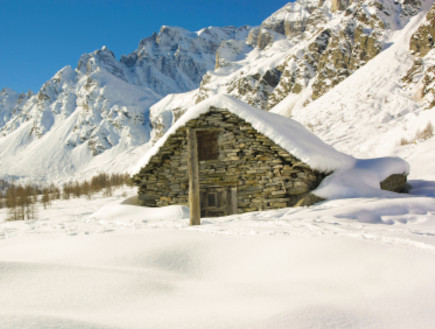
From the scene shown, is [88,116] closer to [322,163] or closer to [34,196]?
[34,196]

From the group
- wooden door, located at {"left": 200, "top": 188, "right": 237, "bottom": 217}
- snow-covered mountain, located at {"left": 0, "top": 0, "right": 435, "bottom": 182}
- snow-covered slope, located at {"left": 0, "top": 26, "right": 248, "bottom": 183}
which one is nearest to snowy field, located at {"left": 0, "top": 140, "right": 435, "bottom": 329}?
wooden door, located at {"left": 200, "top": 188, "right": 237, "bottom": 217}

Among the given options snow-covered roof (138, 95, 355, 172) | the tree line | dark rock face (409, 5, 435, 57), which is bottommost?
the tree line

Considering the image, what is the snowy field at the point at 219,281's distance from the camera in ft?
6.48

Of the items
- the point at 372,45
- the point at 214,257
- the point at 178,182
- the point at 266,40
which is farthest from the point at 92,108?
the point at 214,257

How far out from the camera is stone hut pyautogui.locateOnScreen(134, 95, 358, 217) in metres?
9.65

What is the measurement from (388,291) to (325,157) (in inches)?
313

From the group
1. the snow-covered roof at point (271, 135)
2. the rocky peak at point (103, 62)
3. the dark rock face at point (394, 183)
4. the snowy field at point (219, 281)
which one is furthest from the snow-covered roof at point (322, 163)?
the rocky peak at point (103, 62)

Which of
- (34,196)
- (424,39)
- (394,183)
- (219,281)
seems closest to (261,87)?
(424,39)

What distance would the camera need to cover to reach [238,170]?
1028cm

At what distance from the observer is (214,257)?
12.0ft

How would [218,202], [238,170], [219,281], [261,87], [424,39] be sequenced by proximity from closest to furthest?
[219,281]
[238,170]
[218,202]
[424,39]
[261,87]

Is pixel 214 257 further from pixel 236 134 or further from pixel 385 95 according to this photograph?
pixel 385 95

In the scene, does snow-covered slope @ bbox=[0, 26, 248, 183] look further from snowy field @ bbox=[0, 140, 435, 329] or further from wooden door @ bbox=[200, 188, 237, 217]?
snowy field @ bbox=[0, 140, 435, 329]

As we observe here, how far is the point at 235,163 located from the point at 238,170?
25cm
